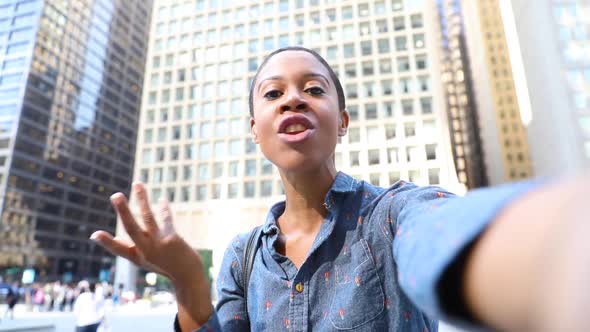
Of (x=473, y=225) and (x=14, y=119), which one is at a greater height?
(x=14, y=119)

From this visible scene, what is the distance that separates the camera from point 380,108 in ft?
126

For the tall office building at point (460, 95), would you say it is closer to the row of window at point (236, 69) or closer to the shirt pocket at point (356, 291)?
the row of window at point (236, 69)

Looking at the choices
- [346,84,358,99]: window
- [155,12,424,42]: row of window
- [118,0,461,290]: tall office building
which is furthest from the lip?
[155,12,424,42]: row of window

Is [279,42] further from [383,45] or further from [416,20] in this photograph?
[416,20]

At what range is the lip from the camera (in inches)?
56.4

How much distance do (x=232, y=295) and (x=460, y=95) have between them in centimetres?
9403

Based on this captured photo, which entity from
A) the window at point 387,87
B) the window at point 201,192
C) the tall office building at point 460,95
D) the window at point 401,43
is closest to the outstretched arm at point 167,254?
the window at point 201,192

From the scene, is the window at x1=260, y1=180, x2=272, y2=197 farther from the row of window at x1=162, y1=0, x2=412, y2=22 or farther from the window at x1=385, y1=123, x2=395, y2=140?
the row of window at x1=162, y1=0, x2=412, y2=22

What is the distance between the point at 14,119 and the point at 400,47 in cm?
5787

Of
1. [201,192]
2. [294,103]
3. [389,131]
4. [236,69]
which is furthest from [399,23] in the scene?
[294,103]

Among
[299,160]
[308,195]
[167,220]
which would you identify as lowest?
[167,220]

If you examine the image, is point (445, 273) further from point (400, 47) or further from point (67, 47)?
point (67, 47)

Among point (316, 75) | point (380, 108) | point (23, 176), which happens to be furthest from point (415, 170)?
point (23, 176)

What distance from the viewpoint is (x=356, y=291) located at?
46.8 inches
